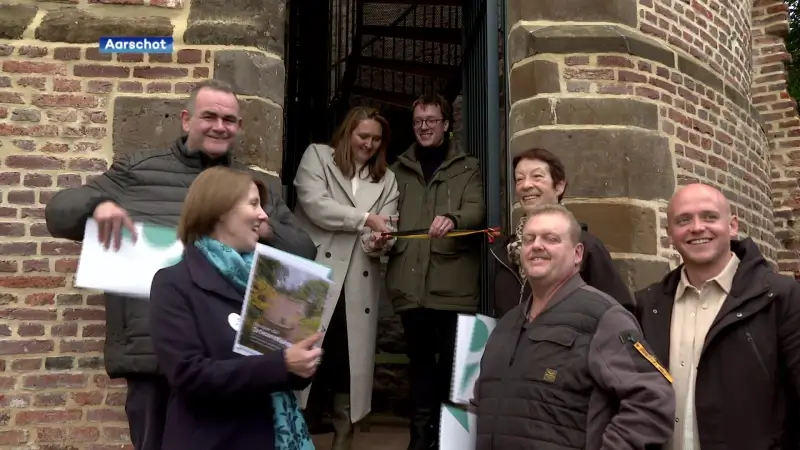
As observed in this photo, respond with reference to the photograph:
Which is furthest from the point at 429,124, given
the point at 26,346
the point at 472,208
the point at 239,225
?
the point at 26,346

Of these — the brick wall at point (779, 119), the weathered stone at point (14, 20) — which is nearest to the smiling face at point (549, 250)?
the weathered stone at point (14, 20)

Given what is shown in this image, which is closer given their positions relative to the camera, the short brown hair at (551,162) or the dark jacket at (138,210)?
the dark jacket at (138,210)

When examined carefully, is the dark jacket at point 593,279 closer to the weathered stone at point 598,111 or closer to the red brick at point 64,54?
the weathered stone at point 598,111

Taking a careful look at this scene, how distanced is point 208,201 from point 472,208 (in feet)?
6.40

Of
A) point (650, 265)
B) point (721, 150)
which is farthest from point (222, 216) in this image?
point (721, 150)

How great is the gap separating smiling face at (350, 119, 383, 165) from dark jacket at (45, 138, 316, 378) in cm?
96

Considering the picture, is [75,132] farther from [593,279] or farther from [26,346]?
[593,279]

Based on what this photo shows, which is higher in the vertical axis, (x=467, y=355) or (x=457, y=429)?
(x=467, y=355)

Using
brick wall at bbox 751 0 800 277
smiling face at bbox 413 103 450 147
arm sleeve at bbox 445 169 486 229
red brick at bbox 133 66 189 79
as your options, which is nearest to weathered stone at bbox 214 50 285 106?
red brick at bbox 133 66 189 79

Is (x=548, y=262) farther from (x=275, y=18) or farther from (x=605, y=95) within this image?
(x=275, y=18)

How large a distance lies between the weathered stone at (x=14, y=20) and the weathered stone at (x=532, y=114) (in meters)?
2.69

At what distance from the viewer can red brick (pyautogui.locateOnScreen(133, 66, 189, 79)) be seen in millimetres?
3811

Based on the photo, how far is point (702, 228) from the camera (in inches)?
93.9

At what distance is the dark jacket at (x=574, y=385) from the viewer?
1967mm
